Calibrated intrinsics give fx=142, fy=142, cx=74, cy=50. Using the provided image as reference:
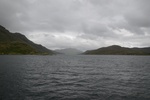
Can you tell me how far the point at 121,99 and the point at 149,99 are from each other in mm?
5072

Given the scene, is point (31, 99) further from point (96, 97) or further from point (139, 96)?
point (139, 96)

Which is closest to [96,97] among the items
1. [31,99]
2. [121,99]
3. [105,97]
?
[105,97]

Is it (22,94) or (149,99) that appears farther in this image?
(22,94)

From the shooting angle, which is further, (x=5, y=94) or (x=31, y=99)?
(x=5, y=94)

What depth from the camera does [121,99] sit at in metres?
24.9

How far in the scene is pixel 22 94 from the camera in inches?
1059

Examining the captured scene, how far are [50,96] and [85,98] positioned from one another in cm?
641

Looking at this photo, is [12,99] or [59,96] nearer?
[12,99]

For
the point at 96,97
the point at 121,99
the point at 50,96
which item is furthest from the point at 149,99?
the point at 50,96

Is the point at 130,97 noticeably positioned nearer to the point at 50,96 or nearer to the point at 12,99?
the point at 50,96

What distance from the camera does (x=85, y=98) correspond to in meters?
25.2

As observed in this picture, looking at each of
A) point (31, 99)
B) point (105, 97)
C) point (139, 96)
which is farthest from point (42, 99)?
point (139, 96)

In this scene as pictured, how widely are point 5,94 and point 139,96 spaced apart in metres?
25.2

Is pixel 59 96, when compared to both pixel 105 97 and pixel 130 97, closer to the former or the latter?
pixel 105 97
